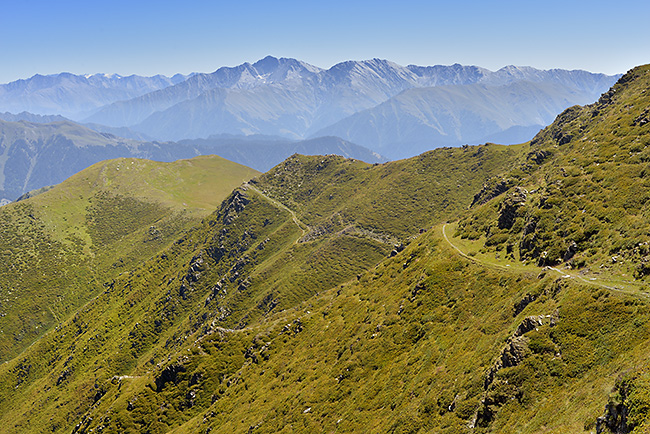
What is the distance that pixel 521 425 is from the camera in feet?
109

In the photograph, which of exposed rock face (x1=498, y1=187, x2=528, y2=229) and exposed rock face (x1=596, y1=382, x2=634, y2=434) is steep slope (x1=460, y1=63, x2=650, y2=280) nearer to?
exposed rock face (x1=498, y1=187, x2=528, y2=229)

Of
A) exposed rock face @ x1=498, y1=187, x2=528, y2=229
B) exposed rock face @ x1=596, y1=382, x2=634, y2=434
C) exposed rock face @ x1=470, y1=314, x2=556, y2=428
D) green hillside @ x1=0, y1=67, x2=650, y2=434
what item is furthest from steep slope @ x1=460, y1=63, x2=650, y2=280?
exposed rock face @ x1=596, y1=382, x2=634, y2=434

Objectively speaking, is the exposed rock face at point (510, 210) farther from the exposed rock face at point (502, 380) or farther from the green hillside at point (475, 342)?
the exposed rock face at point (502, 380)

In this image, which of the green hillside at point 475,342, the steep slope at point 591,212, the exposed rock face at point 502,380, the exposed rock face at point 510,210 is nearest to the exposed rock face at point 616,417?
the green hillside at point 475,342

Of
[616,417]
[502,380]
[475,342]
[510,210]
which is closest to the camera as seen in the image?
[616,417]

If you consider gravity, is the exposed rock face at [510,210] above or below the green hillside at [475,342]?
above

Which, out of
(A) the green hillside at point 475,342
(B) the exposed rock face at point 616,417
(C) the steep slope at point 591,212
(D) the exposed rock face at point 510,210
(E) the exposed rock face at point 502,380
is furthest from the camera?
(D) the exposed rock face at point 510,210

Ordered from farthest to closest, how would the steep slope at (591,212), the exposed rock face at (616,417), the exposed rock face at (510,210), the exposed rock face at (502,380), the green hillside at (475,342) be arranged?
the exposed rock face at (510,210) < the steep slope at (591,212) < the exposed rock face at (502,380) < the green hillside at (475,342) < the exposed rock face at (616,417)

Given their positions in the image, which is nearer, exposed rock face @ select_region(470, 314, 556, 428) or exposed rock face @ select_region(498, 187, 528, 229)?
exposed rock face @ select_region(470, 314, 556, 428)

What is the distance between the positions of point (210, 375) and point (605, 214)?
359ft

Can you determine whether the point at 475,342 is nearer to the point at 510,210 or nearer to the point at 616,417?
the point at 616,417

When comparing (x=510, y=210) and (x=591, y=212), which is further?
(x=510, y=210)

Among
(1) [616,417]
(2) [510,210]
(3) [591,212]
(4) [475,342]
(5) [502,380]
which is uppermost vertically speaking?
(2) [510,210]

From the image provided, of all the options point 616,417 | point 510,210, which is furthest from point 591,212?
point 616,417
